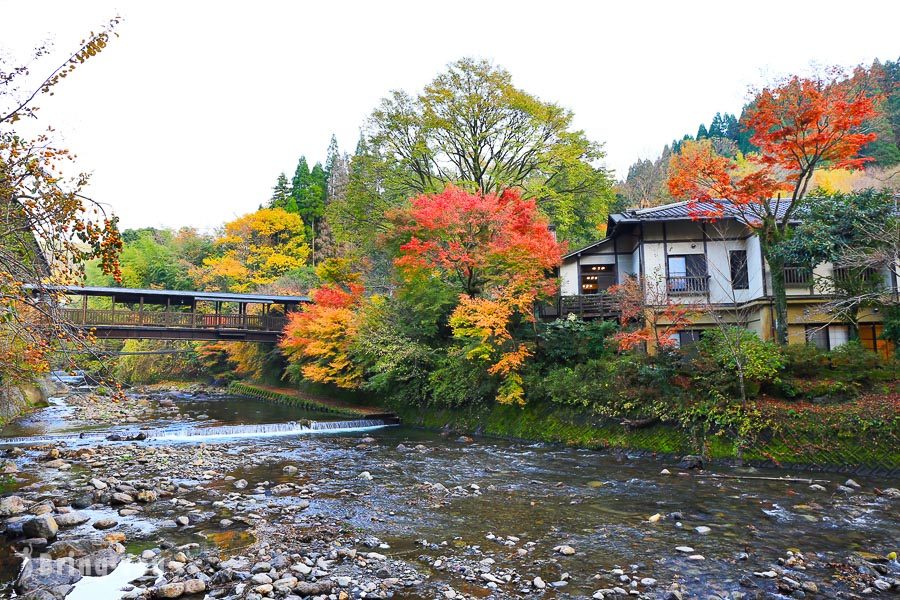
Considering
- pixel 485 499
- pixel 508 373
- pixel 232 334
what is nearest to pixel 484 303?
pixel 508 373

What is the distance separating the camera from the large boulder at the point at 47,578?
6.48m

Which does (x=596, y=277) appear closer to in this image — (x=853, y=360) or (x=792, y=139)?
(x=792, y=139)

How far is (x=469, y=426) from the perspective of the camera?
813 inches

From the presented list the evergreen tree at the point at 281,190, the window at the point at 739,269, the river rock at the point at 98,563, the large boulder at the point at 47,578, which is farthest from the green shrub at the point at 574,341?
the evergreen tree at the point at 281,190

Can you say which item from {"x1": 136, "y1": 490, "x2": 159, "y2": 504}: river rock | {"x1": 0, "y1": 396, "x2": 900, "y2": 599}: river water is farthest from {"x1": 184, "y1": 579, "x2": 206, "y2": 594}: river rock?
{"x1": 136, "y1": 490, "x2": 159, "y2": 504}: river rock

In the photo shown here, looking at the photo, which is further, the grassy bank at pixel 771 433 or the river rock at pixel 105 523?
the grassy bank at pixel 771 433

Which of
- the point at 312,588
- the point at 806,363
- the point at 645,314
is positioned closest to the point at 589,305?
the point at 645,314

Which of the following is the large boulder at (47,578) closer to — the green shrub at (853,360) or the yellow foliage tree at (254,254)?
the green shrub at (853,360)

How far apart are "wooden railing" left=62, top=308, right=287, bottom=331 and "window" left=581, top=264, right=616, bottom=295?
19.9 meters

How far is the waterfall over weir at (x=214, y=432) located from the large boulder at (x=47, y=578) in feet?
41.3

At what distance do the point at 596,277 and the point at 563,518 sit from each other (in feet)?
56.0

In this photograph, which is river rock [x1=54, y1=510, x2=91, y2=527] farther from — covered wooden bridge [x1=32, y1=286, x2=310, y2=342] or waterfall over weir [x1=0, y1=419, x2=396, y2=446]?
covered wooden bridge [x1=32, y1=286, x2=310, y2=342]

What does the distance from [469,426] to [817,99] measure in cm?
1542

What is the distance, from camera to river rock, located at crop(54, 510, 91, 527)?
29.9 feet
